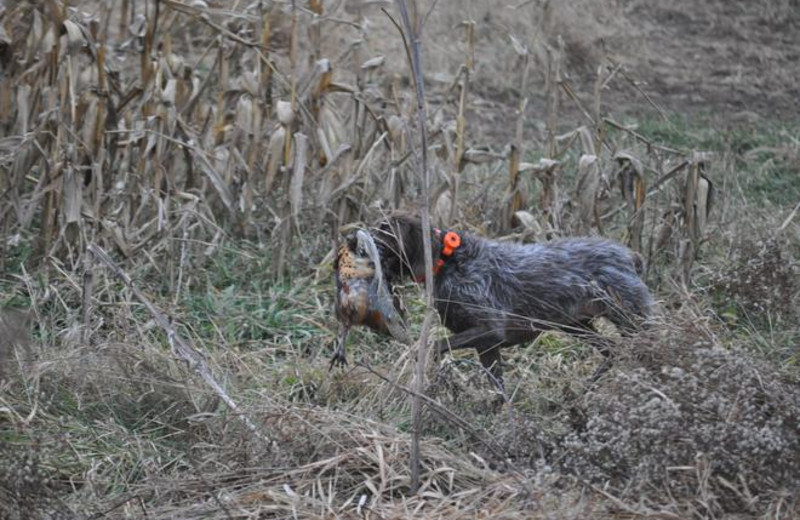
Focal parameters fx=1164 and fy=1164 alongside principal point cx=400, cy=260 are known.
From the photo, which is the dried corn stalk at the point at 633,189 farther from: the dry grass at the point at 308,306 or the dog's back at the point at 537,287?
the dog's back at the point at 537,287

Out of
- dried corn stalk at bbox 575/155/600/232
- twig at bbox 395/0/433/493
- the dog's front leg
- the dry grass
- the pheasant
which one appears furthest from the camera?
dried corn stalk at bbox 575/155/600/232

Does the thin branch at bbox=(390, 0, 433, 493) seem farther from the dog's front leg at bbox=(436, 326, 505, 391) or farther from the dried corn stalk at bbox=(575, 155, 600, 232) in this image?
the dried corn stalk at bbox=(575, 155, 600, 232)

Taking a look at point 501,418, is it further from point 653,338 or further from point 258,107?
point 258,107

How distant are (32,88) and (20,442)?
2.96 metres

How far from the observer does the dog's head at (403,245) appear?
5.50m

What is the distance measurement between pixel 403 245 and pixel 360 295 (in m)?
0.35

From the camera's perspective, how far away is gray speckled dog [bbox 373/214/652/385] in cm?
564

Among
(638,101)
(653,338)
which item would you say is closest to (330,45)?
(638,101)

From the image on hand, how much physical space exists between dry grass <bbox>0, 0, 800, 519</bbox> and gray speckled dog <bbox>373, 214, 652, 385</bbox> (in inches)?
10.4

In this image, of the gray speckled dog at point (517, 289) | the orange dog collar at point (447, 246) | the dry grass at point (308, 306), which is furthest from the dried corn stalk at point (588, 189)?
the orange dog collar at point (447, 246)

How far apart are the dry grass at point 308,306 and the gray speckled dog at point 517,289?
0.87 ft

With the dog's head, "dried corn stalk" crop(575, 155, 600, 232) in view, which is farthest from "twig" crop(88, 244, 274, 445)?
"dried corn stalk" crop(575, 155, 600, 232)

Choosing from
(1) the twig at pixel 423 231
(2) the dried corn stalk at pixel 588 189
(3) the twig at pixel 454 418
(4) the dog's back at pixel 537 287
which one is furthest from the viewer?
(2) the dried corn stalk at pixel 588 189

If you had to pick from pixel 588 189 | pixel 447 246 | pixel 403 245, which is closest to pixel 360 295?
pixel 403 245
